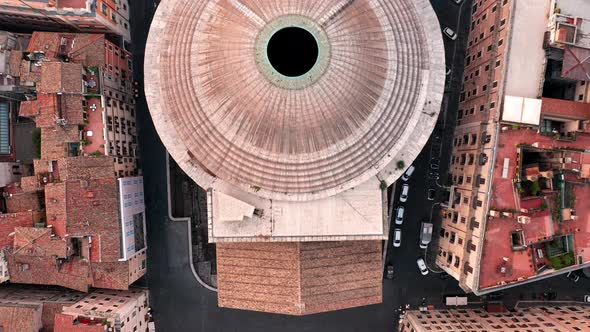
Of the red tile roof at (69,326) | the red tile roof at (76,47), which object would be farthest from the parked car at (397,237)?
the red tile roof at (76,47)

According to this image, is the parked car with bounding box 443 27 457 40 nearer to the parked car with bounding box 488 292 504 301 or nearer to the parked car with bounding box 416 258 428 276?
the parked car with bounding box 416 258 428 276

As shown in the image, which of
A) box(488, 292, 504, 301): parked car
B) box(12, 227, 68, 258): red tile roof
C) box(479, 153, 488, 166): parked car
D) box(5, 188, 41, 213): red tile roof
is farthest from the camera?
box(488, 292, 504, 301): parked car

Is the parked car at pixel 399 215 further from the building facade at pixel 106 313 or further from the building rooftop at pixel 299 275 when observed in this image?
the building facade at pixel 106 313

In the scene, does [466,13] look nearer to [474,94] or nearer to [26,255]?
[474,94]

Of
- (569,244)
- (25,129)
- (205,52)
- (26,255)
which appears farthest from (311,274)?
(25,129)

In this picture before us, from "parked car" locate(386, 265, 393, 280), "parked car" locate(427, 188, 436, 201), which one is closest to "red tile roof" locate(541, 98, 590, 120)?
"parked car" locate(427, 188, 436, 201)

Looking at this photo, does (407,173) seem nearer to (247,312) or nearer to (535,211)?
(535,211)
